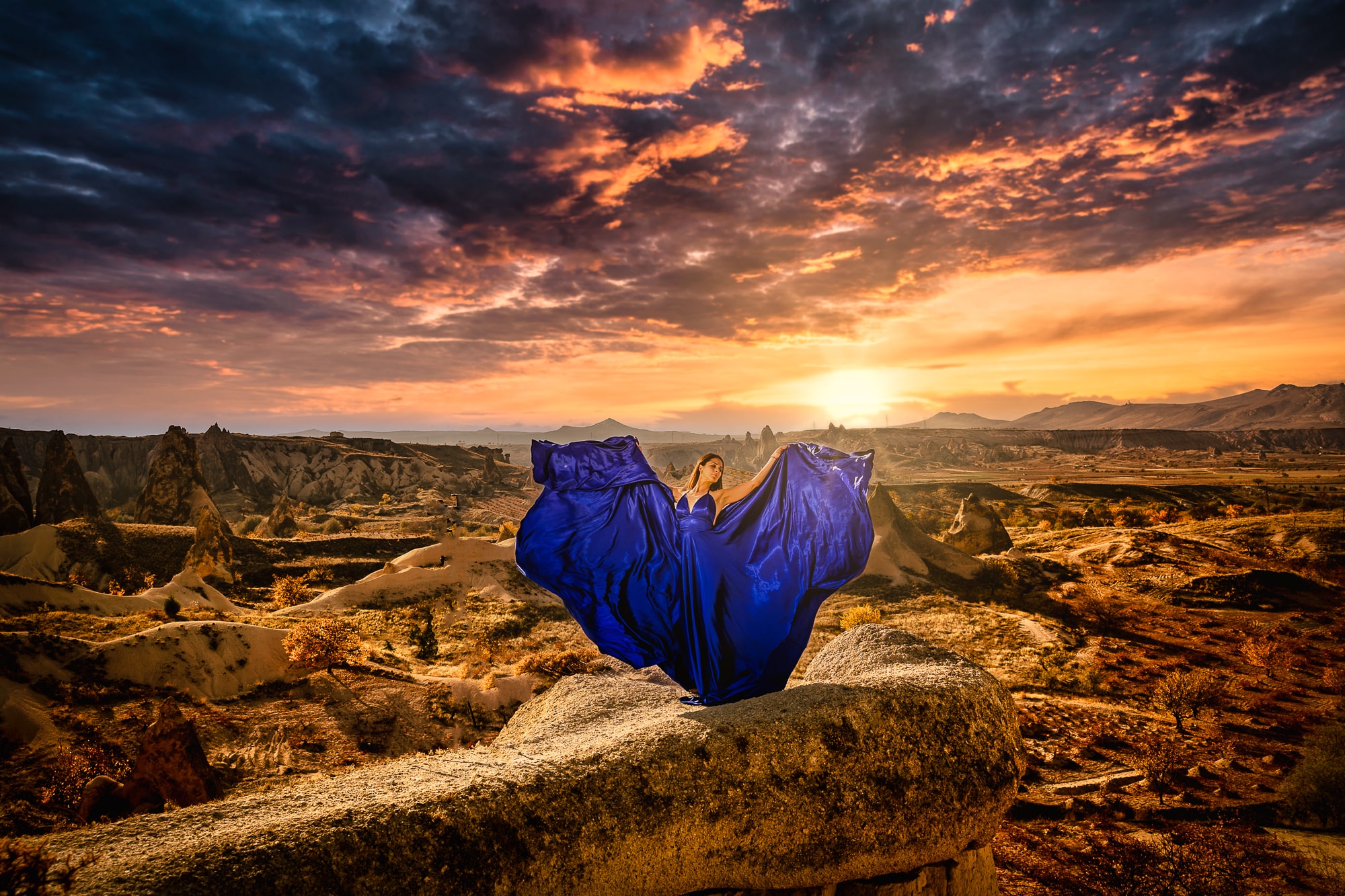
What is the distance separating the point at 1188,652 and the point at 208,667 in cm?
2471

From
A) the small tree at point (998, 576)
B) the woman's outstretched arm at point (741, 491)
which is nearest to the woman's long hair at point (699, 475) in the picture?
the woman's outstretched arm at point (741, 491)

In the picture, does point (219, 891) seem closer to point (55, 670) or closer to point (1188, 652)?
point (55, 670)

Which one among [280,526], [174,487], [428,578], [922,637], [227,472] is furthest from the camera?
[227,472]

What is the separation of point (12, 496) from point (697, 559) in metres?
44.3

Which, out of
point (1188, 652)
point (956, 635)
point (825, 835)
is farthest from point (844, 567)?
point (1188, 652)

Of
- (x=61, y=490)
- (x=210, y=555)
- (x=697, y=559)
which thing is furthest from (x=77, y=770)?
(x=61, y=490)

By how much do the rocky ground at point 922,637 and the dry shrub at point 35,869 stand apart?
5.32 meters

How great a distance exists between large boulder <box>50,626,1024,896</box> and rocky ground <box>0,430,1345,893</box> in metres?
3.52

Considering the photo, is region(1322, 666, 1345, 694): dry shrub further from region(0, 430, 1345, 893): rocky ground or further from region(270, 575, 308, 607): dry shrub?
region(270, 575, 308, 607): dry shrub

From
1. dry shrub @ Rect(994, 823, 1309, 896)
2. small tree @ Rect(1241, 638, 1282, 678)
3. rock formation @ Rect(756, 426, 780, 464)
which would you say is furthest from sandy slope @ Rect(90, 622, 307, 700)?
rock formation @ Rect(756, 426, 780, 464)

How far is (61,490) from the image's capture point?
35.2 meters

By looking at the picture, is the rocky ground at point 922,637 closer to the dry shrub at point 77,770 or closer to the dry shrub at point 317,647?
the dry shrub at point 77,770

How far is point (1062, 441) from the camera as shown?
143 meters

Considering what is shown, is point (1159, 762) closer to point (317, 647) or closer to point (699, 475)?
point (699, 475)
